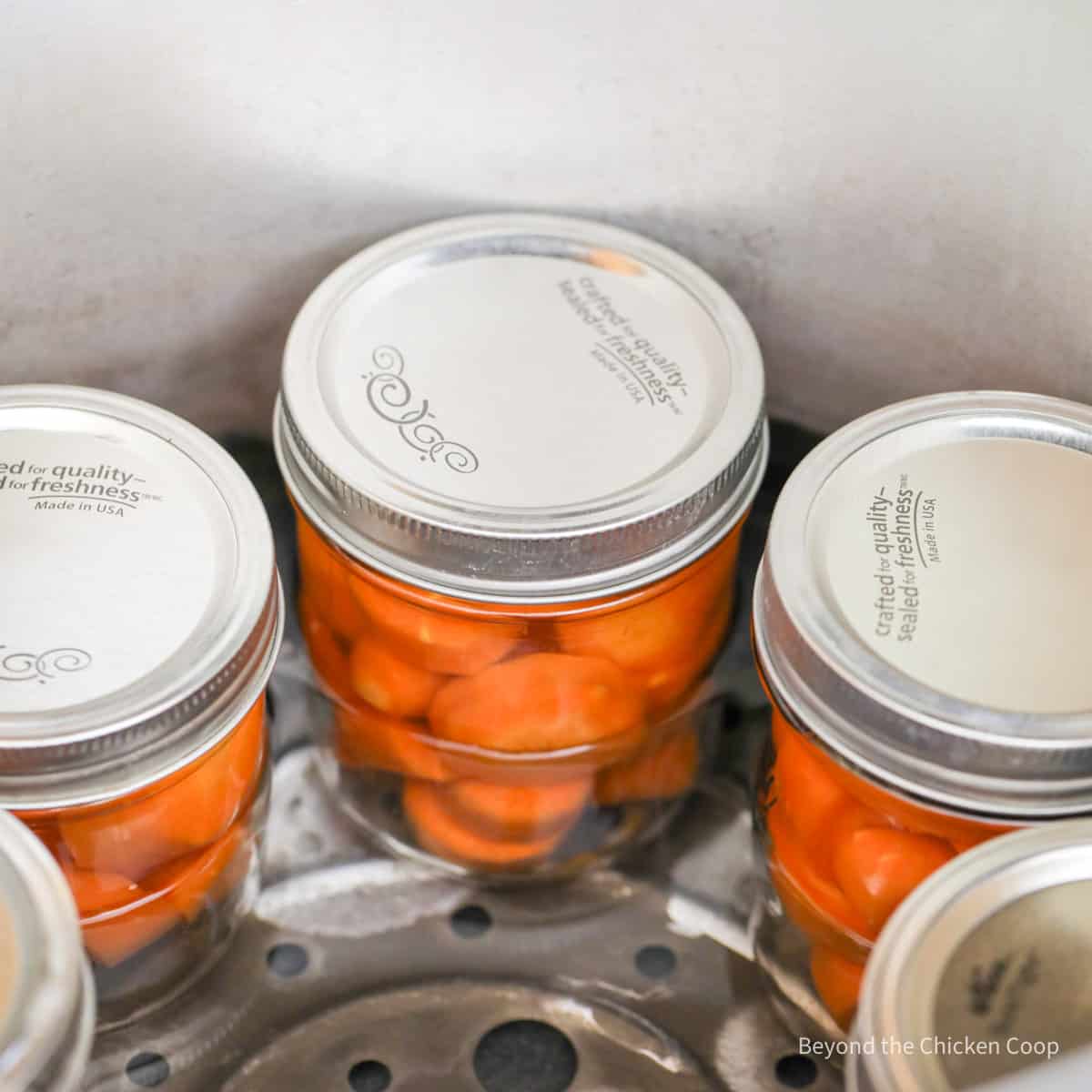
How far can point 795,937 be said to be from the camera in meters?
0.50

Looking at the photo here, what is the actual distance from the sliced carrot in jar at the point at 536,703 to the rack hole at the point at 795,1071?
122 mm

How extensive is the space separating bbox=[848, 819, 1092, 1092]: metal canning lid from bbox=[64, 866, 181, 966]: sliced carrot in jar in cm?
22

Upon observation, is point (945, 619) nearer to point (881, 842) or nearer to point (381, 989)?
point (881, 842)

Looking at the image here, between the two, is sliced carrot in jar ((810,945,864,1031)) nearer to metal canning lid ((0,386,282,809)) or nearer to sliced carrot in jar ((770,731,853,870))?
sliced carrot in jar ((770,731,853,870))

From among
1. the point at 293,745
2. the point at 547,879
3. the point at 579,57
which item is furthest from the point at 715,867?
the point at 579,57

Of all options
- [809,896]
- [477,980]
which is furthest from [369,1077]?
[809,896]

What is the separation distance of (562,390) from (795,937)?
195 millimetres

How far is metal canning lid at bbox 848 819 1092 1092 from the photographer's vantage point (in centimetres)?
36

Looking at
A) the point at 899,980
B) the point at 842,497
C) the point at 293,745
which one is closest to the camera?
the point at 899,980

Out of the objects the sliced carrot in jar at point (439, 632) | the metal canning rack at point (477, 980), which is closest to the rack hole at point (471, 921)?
the metal canning rack at point (477, 980)

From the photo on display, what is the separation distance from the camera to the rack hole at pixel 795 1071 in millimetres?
497

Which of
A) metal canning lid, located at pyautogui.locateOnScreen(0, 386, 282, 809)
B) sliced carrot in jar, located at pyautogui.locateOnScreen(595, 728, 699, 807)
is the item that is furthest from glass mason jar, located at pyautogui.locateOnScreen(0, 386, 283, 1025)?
sliced carrot in jar, located at pyautogui.locateOnScreen(595, 728, 699, 807)

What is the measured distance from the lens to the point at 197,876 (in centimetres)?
→ 48

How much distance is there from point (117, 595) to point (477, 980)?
182 mm
